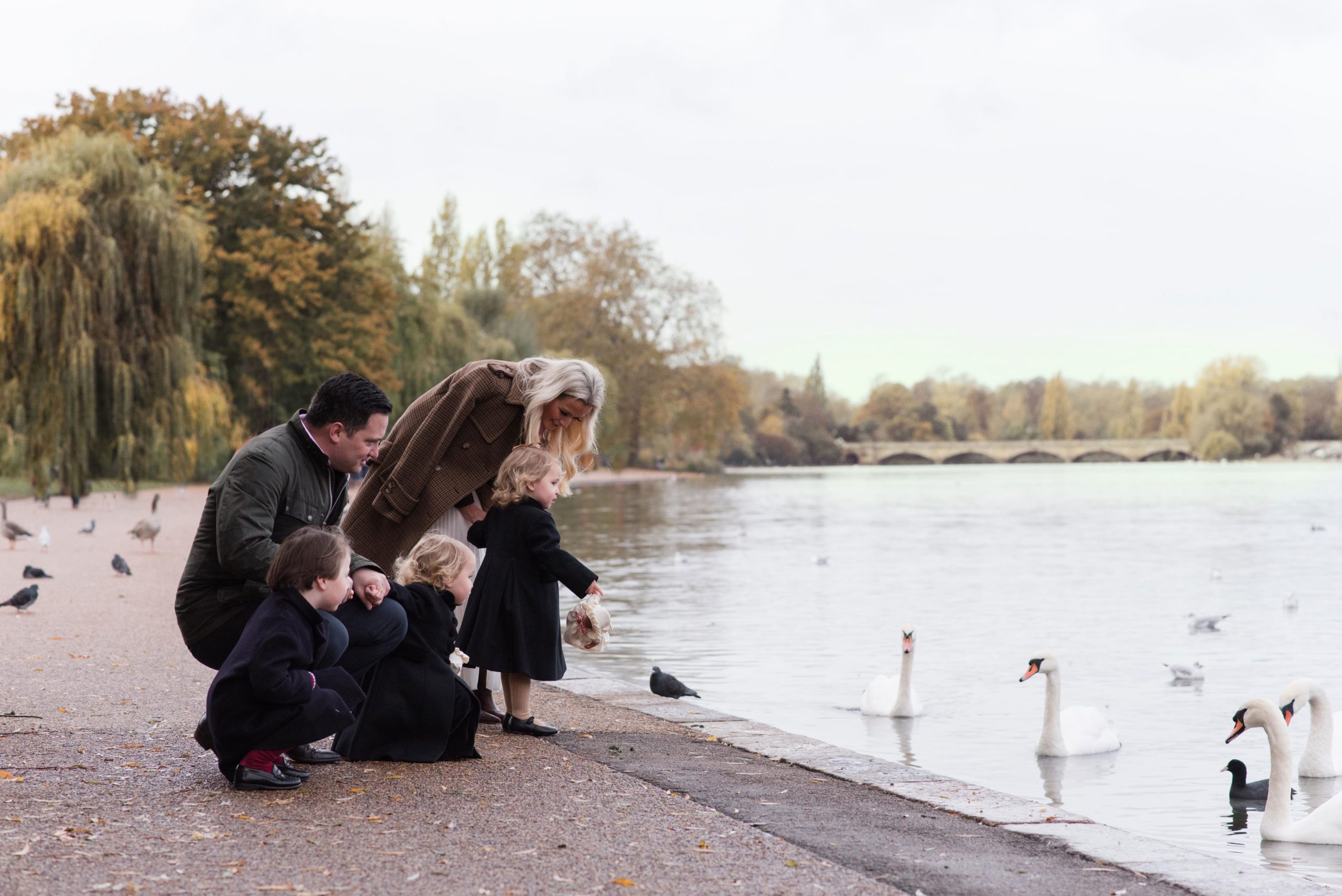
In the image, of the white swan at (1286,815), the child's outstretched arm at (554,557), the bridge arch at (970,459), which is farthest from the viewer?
the bridge arch at (970,459)

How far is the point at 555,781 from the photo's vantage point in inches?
185

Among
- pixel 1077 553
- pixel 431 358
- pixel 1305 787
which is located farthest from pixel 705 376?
pixel 1305 787

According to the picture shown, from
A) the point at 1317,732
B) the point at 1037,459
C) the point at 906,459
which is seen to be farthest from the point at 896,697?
the point at 1037,459

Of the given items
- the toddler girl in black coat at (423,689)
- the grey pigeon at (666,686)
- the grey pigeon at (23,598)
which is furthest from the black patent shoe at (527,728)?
the grey pigeon at (23,598)

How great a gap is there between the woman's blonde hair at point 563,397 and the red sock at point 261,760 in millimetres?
1555

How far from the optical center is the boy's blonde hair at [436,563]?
5164 mm

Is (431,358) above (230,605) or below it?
above

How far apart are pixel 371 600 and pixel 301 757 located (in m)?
0.67

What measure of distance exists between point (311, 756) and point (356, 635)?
1.67 ft

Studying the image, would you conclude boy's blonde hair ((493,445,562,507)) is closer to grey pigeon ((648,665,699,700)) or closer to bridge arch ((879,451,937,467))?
grey pigeon ((648,665,699,700))

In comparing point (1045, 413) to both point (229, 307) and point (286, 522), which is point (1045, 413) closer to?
point (229, 307)

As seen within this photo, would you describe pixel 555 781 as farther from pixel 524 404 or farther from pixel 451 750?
pixel 524 404

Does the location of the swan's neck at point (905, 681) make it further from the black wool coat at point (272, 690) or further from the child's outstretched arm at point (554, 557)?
the black wool coat at point (272, 690)

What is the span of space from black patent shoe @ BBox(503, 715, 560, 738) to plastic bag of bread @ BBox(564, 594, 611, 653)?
1.94 ft
